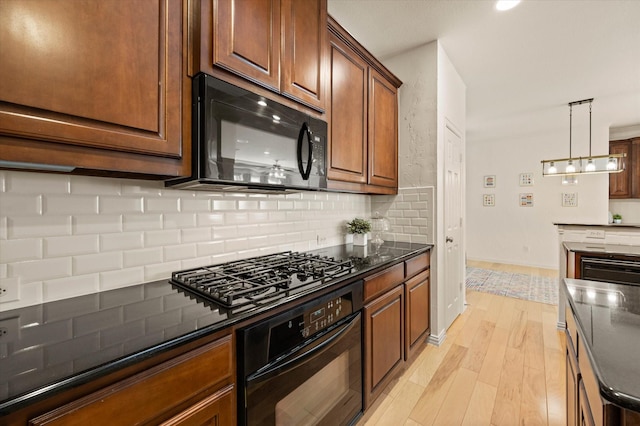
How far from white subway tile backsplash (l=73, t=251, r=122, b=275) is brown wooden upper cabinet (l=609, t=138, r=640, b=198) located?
286 inches

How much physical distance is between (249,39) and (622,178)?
22.4 ft

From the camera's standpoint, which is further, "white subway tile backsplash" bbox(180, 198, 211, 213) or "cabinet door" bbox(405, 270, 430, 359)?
"cabinet door" bbox(405, 270, 430, 359)

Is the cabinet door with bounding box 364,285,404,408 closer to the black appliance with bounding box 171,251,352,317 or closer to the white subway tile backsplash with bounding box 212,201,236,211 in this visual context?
the black appliance with bounding box 171,251,352,317

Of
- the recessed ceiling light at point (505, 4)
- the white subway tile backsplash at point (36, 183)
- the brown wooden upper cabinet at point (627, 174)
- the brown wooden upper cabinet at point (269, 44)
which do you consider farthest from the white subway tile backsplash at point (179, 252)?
the brown wooden upper cabinet at point (627, 174)

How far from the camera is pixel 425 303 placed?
7.84 feet

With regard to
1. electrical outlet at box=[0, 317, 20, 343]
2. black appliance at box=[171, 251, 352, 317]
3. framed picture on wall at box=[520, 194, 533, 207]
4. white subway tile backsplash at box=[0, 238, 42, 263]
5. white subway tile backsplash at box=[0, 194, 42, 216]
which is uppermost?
framed picture on wall at box=[520, 194, 533, 207]

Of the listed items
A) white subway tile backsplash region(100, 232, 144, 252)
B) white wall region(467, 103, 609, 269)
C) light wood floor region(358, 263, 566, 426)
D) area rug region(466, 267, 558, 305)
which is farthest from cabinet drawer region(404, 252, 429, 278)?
white wall region(467, 103, 609, 269)

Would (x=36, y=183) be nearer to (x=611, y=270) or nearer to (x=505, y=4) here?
(x=505, y=4)

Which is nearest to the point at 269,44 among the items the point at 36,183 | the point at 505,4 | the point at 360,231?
the point at 36,183

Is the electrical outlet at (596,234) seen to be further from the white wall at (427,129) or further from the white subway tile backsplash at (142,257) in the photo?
the white subway tile backsplash at (142,257)

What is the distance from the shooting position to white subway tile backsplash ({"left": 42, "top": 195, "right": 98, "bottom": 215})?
101cm

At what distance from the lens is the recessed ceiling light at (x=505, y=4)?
6.64 ft

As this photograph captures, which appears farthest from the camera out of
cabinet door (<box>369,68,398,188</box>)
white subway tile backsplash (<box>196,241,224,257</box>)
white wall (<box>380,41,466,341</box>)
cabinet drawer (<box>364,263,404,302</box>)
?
white wall (<box>380,41,466,341</box>)

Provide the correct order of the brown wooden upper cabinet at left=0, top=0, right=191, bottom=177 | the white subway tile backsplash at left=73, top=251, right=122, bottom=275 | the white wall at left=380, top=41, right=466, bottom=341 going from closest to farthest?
1. the brown wooden upper cabinet at left=0, top=0, right=191, bottom=177
2. the white subway tile backsplash at left=73, top=251, right=122, bottom=275
3. the white wall at left=380, top=41, right=466, bottom=341
